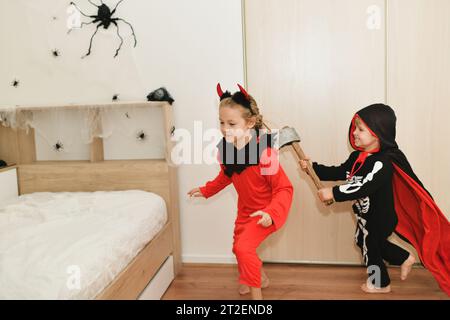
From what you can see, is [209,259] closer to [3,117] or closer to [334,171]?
[334,171]

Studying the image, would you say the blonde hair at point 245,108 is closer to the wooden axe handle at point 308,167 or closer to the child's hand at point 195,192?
the wooden axe handle at point 308,167

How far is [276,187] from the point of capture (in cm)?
199

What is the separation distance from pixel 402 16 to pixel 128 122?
188cm

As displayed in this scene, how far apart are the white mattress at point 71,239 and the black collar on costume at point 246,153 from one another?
534 millimetres

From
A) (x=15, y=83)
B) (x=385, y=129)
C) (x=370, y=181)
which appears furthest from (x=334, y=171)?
(x=15, y=83)

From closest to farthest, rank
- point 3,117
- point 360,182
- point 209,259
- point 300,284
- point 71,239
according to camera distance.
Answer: point 71,239
point 360,182
point 300,284
point 3,117
point 209,259

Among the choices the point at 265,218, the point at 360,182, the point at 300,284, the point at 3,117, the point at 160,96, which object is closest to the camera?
the point at 265,218

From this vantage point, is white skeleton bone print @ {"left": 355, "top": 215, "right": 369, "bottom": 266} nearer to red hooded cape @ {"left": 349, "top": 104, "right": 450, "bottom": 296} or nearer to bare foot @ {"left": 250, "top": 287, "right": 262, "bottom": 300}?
red hooded cape @ {"left": 349, "top": 104, "right": 450, "bottom": 296}

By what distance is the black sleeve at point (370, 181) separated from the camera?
2059 millimetres

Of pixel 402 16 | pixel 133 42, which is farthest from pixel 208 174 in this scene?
pixel 402 16

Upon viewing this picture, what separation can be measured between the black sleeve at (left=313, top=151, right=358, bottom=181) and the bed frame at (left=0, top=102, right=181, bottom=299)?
0.93 m

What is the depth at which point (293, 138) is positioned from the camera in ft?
7.09

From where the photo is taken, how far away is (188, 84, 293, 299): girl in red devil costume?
1883 mm

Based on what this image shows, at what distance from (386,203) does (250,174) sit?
78cm
